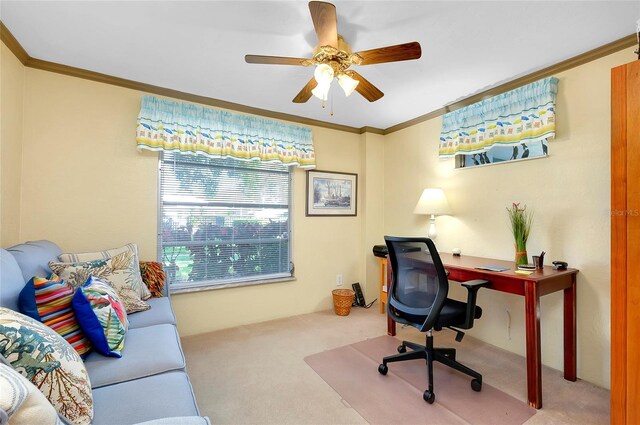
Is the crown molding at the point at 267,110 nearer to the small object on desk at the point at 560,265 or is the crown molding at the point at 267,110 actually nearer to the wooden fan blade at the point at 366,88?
the wooden fan blade at the point at 366,88

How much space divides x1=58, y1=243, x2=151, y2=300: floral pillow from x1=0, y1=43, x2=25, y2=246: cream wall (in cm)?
39

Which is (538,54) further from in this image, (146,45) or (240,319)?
(240,319)

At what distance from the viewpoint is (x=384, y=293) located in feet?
10.9

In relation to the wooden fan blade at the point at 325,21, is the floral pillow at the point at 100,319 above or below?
below

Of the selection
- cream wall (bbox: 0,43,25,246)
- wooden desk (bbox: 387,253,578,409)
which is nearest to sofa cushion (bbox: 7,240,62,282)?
cream wall (bbox: 0,43,25,246)

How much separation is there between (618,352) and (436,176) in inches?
81.2

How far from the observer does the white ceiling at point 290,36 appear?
5.29ft

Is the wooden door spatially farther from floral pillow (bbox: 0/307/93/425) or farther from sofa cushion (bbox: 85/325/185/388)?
floral pillow (bbox: 0/307/93/425)

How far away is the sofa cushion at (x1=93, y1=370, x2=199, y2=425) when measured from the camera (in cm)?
101

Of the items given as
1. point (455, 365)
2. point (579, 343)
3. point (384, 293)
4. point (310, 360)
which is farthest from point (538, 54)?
point (310, 360)

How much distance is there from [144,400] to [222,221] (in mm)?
1988

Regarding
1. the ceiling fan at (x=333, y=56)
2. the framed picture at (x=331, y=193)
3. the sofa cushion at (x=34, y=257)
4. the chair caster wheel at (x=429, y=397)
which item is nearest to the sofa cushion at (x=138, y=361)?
the sofa cushion at (x=34, y=257)

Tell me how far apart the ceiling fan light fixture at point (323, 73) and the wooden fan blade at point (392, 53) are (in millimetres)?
192

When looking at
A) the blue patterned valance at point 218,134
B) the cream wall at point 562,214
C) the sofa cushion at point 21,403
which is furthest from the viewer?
the blue patterned valance at point 218,134
